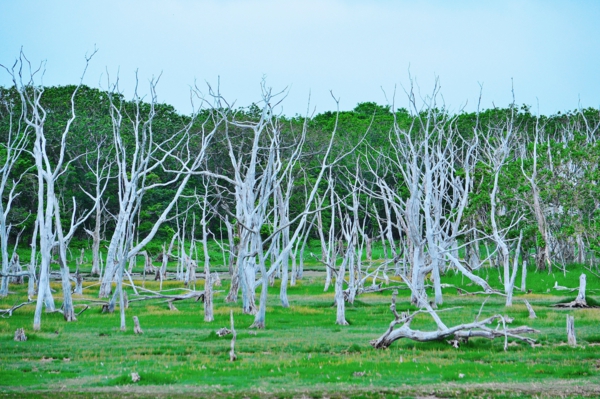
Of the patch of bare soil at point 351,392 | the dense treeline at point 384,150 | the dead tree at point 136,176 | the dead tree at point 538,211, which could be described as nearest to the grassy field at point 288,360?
the patch of bare soil at point 351,392

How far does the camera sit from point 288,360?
1848cm

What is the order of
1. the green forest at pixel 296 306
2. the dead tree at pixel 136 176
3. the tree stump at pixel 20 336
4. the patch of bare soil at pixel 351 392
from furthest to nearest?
1. the dead tree at pixel 136 176
2. the tree stump at pixel 20 336
3. the green forest at pixel 296 306
4. the patch of bare soil at pixel 351 392

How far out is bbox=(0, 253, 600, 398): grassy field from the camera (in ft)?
49.4

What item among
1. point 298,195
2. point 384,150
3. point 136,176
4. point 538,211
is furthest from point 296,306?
point 384,150

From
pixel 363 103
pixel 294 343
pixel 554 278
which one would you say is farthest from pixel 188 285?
pixel 363 103

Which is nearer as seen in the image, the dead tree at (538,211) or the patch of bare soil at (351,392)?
the patch of bare soil at (351,392)

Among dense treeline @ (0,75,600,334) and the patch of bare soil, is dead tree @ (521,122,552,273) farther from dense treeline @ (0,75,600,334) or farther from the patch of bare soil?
the patch of bare soil

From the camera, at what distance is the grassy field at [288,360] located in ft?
49.4

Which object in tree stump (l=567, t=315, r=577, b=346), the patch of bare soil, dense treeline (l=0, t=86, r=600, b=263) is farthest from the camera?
→ dense treeline (l=0, t=86, r=600, b=263)

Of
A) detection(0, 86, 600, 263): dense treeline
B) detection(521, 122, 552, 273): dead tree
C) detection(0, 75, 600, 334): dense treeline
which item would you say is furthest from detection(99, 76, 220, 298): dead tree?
detection(521, 122, 552, 273): dead tree

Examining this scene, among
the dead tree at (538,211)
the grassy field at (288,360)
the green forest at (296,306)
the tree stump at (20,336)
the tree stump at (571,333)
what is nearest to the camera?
the grassy field at (288,360)

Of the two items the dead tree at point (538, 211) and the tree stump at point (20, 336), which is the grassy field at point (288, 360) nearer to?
the tree stump at point (20, 336)

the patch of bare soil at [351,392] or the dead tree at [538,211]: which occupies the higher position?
the dead tree at [538,211]

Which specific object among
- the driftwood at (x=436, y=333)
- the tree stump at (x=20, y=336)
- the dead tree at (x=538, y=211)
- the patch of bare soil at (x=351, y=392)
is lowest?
the patch of bare soil at (x=351, y=392)
